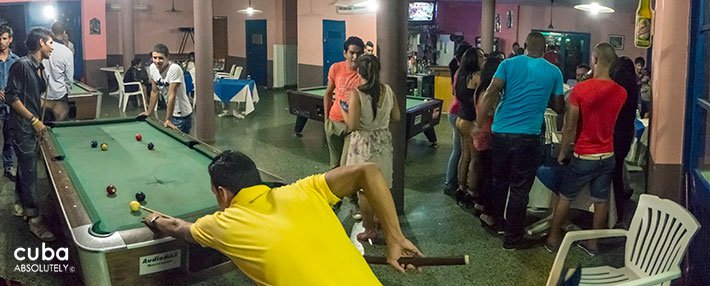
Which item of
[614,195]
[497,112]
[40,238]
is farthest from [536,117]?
[40,238]

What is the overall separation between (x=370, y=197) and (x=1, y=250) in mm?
3134

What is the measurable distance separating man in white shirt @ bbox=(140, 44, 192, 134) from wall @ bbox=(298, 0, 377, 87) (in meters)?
7.91

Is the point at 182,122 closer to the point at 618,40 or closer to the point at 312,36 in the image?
the point at 312,36

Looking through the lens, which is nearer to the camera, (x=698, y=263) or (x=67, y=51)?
(x=698, y=263)

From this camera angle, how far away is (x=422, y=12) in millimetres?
13898

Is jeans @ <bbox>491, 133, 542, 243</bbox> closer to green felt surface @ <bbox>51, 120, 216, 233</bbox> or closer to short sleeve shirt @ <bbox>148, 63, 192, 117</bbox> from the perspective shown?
green felt surface @ <bbox>51, 120, 216, 233</bbox>

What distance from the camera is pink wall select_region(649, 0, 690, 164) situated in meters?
4.10

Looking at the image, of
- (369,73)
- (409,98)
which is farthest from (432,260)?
(409,98)

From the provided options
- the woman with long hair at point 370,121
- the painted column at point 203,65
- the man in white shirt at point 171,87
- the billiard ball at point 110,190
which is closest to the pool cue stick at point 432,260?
the billiard ball at point 110,190

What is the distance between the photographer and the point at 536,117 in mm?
4324

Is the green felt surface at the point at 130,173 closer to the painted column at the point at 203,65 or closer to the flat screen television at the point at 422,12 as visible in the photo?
the painted column at the point at 203,65

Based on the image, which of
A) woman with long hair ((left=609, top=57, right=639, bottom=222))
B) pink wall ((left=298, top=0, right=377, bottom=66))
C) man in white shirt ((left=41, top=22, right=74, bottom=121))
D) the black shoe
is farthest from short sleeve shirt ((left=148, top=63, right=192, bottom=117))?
pink wall ((left=298, top=0, right=377, bottom=66))

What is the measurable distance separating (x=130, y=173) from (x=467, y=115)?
8.59 feet

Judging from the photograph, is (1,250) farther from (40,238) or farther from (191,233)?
(191,233)
